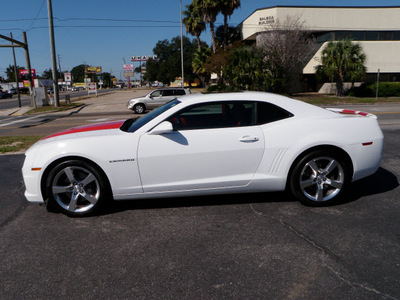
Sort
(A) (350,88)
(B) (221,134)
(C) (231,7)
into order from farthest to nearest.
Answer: (C) (231,7) < (A) (350,88) < (B) (221,134)

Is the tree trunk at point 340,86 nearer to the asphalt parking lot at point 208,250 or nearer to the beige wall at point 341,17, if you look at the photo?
the beige wall at point 341,17

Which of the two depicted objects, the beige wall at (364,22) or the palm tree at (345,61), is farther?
the beige wall at (364,22)

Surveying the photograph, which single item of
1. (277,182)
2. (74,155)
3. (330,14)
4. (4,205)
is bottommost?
(4,205)

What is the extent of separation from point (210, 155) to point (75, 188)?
1677 millimetres

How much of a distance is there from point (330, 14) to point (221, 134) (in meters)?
34.0

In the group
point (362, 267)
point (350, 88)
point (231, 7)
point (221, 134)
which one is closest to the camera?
point (362, 267)

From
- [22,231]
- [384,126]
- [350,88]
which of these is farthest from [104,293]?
[350,88]

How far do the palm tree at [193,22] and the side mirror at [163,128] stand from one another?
38.9m

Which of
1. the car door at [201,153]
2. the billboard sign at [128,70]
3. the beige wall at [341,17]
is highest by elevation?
the beige wall at [341,17]

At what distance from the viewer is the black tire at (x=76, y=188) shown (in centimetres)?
395

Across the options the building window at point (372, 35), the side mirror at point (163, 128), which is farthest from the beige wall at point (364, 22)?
the side mirror at point (163, 128)

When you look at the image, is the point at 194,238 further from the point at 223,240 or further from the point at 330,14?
the point at 330,14

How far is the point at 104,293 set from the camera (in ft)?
8.56

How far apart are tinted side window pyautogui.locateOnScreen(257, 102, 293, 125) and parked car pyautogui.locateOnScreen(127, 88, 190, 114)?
16131 millimetres
